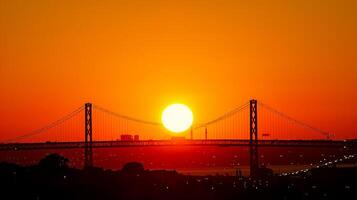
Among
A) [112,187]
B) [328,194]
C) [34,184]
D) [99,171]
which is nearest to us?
[34,184]

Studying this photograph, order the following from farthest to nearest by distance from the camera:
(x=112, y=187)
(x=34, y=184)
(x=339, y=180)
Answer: (x=339, y=180) → (x=112, y=187) → (x=34, y=184)

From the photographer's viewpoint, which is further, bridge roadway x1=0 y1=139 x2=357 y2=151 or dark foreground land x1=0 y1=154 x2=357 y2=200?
bridge roadway x1=0 y1=139 x2=357 y2=151

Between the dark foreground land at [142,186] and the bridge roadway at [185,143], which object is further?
the bridge roadway at [185,143]

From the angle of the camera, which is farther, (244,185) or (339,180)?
(339,180)

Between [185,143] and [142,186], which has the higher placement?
[185,143]

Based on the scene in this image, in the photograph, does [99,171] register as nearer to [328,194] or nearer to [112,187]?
[112,187]

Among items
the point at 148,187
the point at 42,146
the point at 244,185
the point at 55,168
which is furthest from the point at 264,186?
the point at 42,146

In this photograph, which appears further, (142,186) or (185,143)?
(185,143)

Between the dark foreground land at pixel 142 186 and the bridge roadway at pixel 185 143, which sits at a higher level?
the bridge roadway at pixel 185 143
